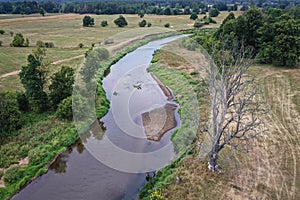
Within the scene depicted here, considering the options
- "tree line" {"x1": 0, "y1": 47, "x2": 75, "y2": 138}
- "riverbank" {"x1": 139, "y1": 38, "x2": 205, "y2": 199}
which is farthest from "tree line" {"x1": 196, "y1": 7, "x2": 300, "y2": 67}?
"tree line" {"x1": 0, "y1": 47, "x2": 75, "y2": 138}

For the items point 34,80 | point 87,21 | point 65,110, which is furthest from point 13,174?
point 87,21

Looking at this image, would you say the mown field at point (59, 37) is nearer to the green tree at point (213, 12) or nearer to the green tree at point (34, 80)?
the green tree at point (34, 80)

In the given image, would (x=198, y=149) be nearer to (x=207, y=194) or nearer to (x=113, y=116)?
(x=207, y=194)

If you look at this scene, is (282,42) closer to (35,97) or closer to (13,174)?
(35,97)

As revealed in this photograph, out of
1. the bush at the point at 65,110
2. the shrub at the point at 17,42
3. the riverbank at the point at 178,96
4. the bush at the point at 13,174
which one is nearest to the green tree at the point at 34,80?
the bush at the point at 65,110

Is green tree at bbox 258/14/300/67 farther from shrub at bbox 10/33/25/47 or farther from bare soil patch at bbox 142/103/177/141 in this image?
shrub at bbox 10/33/25/47

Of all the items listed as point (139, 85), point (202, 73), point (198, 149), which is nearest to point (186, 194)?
point (198, 149)
